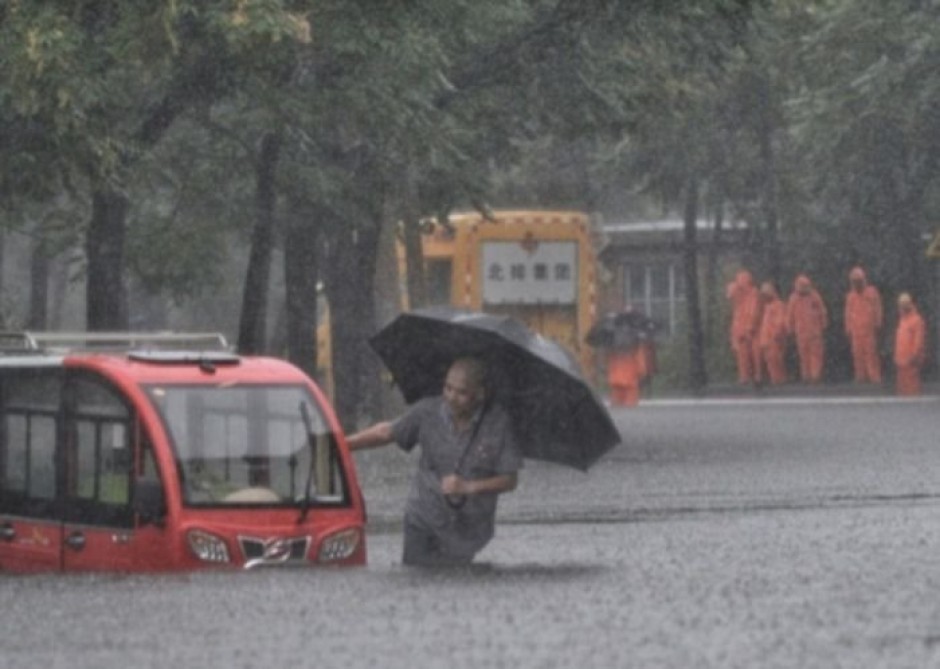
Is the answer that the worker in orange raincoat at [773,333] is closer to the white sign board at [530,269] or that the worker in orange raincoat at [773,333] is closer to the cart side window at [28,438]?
the white sign board at [530,269]

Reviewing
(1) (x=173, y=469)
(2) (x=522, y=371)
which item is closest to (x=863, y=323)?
(1) (x=173, y=469)

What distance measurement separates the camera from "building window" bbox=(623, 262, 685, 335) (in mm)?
75688

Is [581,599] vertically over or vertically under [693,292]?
under

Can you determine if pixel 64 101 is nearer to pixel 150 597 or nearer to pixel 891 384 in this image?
pixel 150 597

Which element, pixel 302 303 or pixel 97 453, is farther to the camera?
pixel 302 303

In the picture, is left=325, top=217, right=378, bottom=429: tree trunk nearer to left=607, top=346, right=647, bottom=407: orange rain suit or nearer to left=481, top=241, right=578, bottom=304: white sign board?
left=607, top=346, right=647, bottom=407: orange rain suit

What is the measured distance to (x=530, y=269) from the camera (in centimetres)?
6197

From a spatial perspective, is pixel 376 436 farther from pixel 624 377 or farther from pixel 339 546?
pixel 624 377

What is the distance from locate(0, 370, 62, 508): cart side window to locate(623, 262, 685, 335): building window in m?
52.7

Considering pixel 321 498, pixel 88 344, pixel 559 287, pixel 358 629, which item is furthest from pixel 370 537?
pixel 559 287

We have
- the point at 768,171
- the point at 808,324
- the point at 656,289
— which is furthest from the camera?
the point at 656,289

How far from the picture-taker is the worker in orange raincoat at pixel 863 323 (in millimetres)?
63219

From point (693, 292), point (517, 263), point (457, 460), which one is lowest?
point (457, 460)

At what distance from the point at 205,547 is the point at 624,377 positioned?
120 ft
